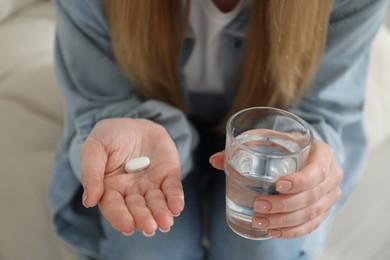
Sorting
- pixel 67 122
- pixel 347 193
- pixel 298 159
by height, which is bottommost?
pixel 347 193

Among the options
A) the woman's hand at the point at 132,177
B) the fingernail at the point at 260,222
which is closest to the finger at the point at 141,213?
the woman's hand at the point at 132,177

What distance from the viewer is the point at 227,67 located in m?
0.82

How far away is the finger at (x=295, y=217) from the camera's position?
58 centimetres

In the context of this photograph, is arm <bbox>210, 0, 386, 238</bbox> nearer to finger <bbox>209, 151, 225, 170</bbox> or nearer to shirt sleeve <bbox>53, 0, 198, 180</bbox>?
finger <bbox>209, 151, 225, 170</bbox>

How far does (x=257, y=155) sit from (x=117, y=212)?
0.15 m

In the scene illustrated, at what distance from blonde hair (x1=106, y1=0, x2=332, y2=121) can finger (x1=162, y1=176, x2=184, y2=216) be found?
0.22 metres

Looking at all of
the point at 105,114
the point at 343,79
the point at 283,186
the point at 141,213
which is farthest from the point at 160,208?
the point at 343,79

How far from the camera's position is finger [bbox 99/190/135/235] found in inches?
22.1

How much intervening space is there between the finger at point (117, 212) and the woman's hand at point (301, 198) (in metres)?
0.10

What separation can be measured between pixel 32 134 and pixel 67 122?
11 cm

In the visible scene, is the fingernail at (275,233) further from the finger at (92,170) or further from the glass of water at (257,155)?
the finger at (92,170)

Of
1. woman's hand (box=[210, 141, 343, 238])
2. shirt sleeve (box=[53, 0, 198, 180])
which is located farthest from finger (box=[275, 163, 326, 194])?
shirt sleeve (box=[53, 0, 198, 180])

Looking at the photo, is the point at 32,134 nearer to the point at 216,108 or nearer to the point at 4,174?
the point at 4,174

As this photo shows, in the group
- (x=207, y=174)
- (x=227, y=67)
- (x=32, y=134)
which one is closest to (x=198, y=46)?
(x=227, y=67)
